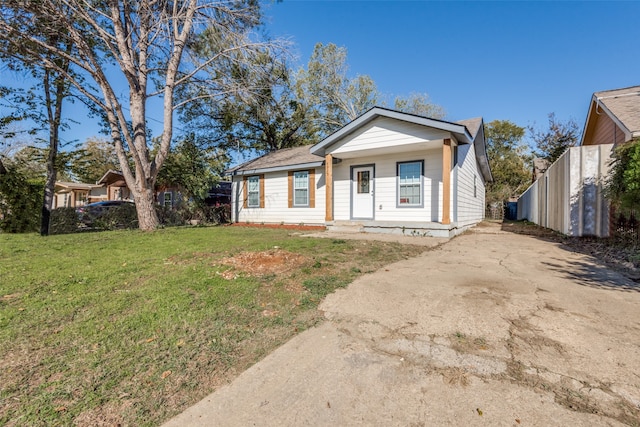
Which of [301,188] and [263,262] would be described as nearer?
[263,262]

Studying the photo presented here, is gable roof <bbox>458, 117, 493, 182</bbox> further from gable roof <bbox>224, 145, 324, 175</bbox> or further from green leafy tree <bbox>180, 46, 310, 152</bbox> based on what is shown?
green leafy tree <bbox>180, 46, 310, 152</bbox>

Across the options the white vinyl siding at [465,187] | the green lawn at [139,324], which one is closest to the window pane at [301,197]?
the white vinyl siding at [465,187]

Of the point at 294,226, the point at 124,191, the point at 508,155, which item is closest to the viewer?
the point at 294,226

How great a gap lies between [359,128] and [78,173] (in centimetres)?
1214

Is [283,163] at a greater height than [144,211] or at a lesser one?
greater

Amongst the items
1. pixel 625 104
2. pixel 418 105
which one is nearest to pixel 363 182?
pixel 625 104

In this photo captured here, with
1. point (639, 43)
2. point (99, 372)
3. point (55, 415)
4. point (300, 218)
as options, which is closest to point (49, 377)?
point (99, 372)

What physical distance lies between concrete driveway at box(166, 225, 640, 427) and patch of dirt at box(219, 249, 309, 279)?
1.37 m

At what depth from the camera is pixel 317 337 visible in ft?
8.48

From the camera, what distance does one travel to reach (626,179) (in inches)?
221

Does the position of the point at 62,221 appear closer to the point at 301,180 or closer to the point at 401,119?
the point at 301,180

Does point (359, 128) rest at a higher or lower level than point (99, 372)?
higher

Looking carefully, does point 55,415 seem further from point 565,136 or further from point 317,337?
point 565,136

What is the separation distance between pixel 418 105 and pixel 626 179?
2076 cm
